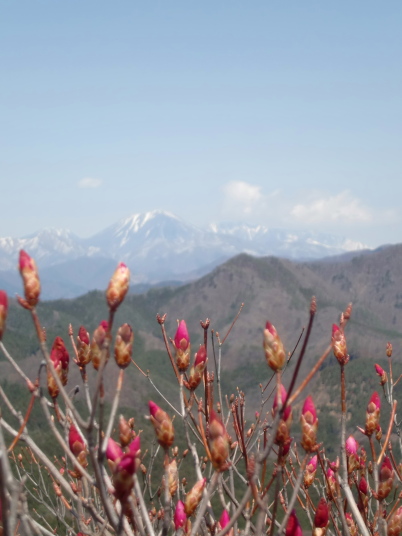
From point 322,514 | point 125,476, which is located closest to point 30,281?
point 125,476

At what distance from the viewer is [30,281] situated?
5.12 ft

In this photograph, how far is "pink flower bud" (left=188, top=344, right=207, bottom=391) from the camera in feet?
7.53

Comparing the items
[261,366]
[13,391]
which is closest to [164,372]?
[261,366]

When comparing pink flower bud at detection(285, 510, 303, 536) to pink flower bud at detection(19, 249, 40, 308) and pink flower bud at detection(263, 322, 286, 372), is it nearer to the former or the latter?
pink flower bud at detection(263, 322, 286, 372)

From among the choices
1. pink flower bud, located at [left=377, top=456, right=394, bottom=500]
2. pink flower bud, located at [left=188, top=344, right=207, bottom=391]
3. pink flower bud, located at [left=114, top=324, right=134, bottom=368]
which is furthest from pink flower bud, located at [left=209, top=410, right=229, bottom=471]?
pink flower bud, located at [left=377, top=456, right=394, bottom=500]

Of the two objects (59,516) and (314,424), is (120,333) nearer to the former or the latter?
(314,424)

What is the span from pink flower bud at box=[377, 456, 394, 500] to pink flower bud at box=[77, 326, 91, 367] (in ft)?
4.94

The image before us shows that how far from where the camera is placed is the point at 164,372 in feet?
549

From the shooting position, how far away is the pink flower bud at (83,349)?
7.79 ft

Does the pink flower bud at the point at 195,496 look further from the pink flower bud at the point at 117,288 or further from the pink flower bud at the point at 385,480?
the pink flower bud at the point at 117,288

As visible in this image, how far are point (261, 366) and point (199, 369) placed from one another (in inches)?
7183

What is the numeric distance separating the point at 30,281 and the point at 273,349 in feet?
2.83

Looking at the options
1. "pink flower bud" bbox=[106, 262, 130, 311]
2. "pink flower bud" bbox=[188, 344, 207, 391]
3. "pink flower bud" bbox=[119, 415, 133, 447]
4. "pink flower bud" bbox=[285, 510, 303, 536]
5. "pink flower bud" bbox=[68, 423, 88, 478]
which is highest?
"pink flower bud" bbox=[106, 262, 130, 311]

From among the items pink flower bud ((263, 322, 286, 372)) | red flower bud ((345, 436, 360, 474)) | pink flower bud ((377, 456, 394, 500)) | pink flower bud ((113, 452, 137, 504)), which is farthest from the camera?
red flower bud ((345, 436, 360, 474))
